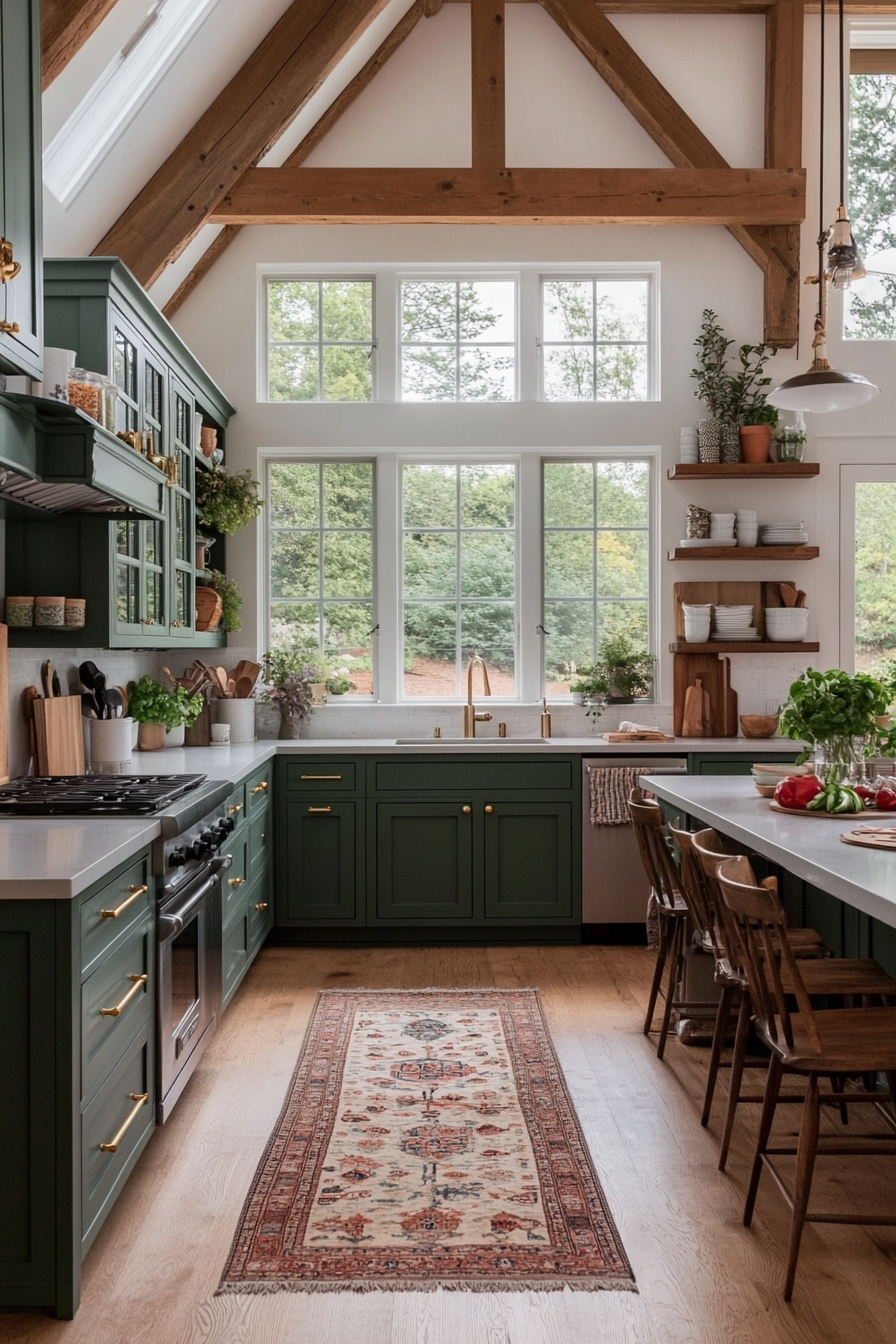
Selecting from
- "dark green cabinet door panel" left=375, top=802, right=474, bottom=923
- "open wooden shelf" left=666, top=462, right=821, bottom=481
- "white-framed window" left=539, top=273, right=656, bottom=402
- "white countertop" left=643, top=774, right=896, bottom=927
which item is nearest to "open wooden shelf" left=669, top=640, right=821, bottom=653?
"open wooden shelf" left=666, top=462, right=821, bottom=481

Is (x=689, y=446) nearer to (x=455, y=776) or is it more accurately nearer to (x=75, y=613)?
(x=455, y=776)

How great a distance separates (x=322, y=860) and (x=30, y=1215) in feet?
9.76

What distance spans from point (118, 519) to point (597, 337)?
3177 mm

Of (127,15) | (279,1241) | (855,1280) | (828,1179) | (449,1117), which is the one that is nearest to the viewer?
(855,1280)

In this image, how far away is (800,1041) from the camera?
244 cm

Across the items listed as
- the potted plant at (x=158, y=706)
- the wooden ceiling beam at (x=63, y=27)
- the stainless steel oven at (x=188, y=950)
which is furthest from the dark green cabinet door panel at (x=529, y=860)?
the wooden ceiling beam at (x=63, y=27)

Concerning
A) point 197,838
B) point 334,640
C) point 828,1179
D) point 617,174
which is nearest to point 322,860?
point 334,640

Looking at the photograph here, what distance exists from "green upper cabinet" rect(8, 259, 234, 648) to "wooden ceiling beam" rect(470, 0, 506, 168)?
5.89ft

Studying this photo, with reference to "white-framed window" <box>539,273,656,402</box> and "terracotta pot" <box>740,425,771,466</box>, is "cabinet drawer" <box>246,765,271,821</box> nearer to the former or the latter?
"white-framed window" <box>539,273,656,402</box>

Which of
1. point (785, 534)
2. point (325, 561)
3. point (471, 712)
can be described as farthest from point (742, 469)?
point (325, 561)

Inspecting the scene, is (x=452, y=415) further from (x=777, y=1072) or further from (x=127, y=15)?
(x=777, y=1072)

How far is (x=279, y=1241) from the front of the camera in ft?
8.18

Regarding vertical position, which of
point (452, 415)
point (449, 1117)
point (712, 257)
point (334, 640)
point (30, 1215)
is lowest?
point (449, 1117)

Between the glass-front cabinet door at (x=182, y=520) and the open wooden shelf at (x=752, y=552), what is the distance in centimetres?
246
